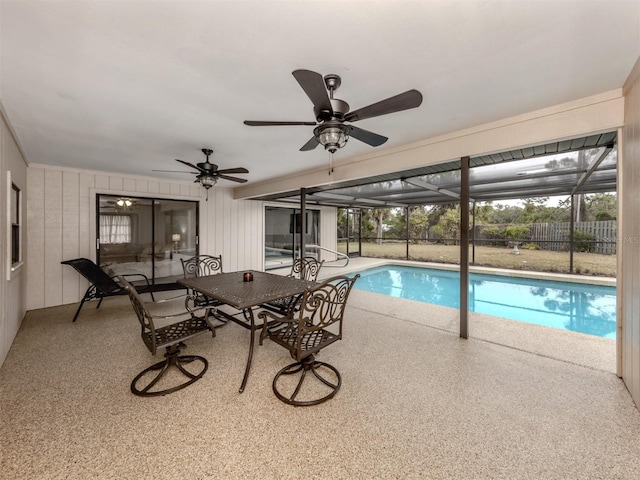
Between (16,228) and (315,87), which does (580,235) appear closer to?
(315,87)

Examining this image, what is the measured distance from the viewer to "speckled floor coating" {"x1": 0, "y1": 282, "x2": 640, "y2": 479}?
1415 millimetres

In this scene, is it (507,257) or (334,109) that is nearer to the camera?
(334,109)

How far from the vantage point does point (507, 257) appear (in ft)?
26.6

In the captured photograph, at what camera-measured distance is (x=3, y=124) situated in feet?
8.16

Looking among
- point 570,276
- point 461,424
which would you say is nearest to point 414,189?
point 570,276

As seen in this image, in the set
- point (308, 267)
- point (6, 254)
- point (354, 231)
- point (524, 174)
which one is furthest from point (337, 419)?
point (354, 231)

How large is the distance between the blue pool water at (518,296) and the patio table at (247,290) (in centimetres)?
380

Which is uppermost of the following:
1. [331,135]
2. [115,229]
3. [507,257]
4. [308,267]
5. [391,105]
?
[391,105]

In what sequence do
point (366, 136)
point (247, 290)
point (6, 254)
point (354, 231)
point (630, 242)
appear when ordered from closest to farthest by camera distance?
1. point (630, 242)
2. point (366, 136)
3. point (6, 254)
4. point (247, 290)
5. point (354, 231)

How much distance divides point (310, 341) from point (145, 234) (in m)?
4.88

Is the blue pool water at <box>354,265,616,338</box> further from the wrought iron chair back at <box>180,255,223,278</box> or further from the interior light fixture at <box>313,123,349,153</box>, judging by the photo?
the interior light fixture at <box>313,123,349,153</box>

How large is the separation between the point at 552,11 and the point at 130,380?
12.5ft

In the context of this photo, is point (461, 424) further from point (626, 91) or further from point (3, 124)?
point (3, 124)

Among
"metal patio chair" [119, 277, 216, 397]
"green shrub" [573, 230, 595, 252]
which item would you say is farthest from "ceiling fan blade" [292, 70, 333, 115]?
"green shrub" [573, 230, 595, 252]
